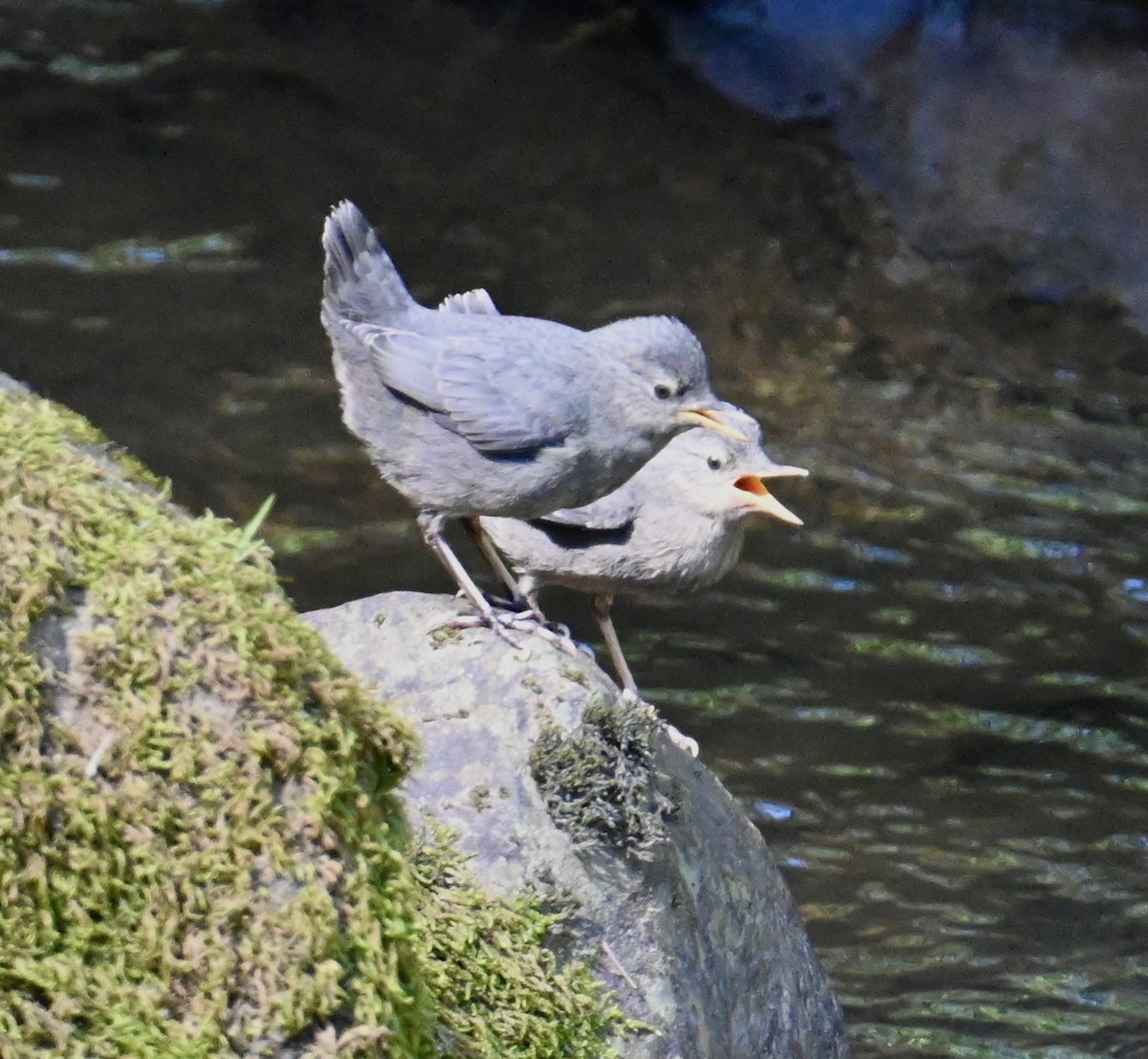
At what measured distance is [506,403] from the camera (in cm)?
377

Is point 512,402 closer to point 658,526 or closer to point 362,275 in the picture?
point 362,275

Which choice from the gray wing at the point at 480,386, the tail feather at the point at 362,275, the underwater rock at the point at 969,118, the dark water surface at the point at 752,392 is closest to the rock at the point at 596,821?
the gray wing at the point at 480,386

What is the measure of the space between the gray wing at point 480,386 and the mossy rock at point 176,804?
1890 mm

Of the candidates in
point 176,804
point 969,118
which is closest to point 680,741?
point 176,804

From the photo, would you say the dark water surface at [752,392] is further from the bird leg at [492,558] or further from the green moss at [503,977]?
the green moss at [503,977]

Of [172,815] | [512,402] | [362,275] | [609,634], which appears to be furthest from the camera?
[609,634]

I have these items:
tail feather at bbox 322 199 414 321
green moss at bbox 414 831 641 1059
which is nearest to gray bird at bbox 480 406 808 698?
tail feather at bbox 322 199 414 321

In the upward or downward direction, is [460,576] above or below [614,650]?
above

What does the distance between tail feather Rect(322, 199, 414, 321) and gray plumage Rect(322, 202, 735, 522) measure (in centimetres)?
1

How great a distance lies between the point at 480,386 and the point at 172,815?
2.28 meters

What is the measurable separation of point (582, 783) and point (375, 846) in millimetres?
1301

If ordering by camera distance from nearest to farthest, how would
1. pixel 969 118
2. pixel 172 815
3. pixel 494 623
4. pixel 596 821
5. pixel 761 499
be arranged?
pixel 172 815, pixel 596 821, pixel 494 623, pixel 761 499, pixel 969 118

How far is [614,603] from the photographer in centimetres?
720

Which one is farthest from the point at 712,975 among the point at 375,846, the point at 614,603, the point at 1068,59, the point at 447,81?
the point at 1068,59
